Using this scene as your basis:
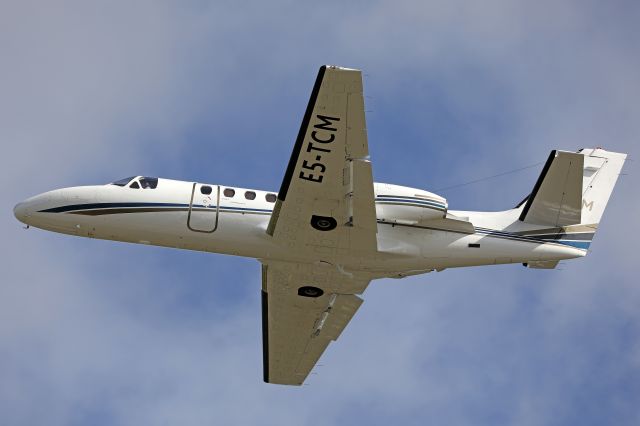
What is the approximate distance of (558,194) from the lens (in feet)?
103

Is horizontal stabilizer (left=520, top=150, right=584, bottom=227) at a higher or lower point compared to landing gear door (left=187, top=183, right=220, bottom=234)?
higher

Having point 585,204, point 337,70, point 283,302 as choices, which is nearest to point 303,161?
point 337,70

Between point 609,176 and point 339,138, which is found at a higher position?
point 609,176

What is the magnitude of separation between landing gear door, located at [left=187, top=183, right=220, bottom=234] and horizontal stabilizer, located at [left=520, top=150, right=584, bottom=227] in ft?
30.4

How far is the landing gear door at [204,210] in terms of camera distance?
30484mm

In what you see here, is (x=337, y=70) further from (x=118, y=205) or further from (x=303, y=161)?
(x=118, y=205)

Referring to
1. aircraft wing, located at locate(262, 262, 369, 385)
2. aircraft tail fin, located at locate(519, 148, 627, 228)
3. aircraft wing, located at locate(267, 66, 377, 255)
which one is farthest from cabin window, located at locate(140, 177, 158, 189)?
aircraft tail fin, located at locate(519, 148, 627, 228)

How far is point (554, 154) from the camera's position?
101 feet

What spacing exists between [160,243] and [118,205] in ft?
5.48

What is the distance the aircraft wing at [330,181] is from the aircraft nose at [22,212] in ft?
24.2

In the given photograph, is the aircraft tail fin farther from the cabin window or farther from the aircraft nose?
the aircraft nose

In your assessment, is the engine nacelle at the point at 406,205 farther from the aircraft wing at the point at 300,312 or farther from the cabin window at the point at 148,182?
the cabin window at the point at 148,182

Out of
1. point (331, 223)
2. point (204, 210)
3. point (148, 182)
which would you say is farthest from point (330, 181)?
point (148, 182)

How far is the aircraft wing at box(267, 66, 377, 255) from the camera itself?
26.1 metres
